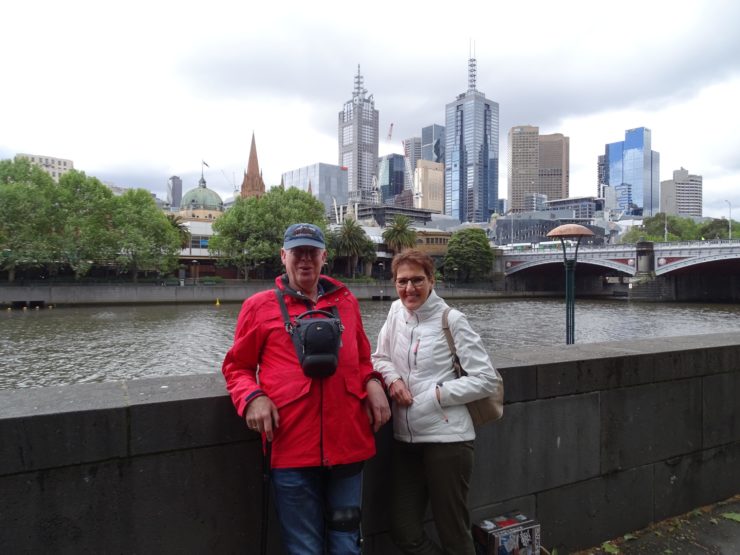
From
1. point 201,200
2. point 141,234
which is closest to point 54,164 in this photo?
point 201,200

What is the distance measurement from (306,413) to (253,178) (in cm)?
11442

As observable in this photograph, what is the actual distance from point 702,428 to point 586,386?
1.28 metres

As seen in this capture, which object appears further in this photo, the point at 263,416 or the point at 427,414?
the point at 427,414

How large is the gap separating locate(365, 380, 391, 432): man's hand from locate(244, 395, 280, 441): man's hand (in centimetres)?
44

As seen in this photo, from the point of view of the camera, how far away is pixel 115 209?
49812 millimetres

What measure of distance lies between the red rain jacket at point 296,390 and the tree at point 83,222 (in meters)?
50.9

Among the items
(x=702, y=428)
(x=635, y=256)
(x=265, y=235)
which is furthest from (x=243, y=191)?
(x=702, y=428)

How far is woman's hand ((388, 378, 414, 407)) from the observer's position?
8.34 ft

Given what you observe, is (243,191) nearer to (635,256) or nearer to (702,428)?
(635,256)

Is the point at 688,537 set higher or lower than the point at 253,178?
lower

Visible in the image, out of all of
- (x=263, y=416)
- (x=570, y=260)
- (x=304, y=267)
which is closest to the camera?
(x=263, y=416)

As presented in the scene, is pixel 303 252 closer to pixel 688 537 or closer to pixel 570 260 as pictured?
pixel 688 537

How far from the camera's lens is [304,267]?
2.53 meters

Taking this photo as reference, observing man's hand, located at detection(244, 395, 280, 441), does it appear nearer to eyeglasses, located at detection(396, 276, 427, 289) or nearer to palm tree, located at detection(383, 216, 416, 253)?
eyeglasses, located at detection(396, 276, 427, 289)
